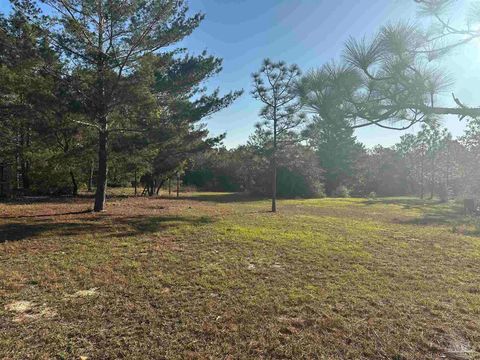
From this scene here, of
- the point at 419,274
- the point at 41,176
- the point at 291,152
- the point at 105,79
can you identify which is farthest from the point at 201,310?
the point at 291,152

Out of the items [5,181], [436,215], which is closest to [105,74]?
[5,181]

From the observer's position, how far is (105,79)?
8375 mm

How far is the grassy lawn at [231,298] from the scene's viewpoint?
2461 mm

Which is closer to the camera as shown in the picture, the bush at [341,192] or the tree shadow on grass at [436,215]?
the tree shadow on grass at [436,215]

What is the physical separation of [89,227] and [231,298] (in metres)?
5.19

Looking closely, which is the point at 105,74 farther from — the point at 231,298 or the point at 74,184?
the point at 74,184

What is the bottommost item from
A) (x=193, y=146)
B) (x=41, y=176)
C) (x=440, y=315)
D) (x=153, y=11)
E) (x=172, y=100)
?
(x=440, y=315)

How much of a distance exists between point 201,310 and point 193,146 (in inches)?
389

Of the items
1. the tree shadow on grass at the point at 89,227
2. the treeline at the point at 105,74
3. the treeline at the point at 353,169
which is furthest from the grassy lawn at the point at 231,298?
the treeline at the point at 353,169

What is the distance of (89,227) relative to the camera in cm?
734

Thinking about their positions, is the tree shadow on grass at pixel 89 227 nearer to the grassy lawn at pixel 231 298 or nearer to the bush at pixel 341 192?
the grassy lawn at pixel 231 298

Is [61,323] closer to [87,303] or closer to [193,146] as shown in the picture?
[87,303]

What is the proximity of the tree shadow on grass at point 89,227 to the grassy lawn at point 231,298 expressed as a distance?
0.38ft

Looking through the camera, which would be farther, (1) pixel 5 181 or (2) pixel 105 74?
(1) pixel 5 181
